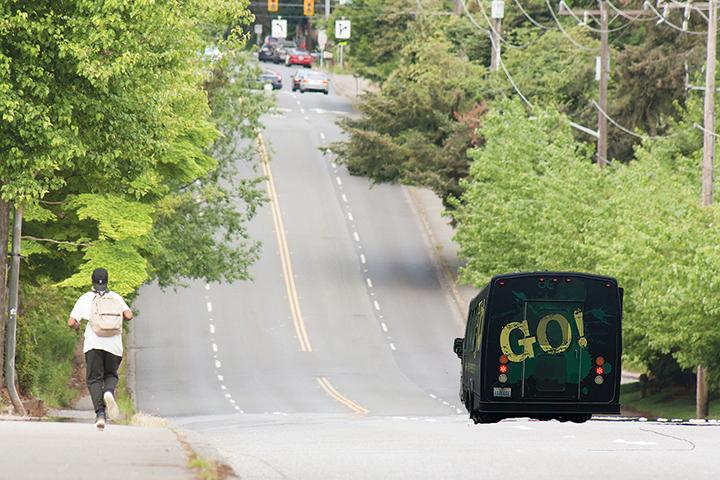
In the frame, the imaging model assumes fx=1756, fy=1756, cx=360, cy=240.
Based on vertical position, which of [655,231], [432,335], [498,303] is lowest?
[432,335]

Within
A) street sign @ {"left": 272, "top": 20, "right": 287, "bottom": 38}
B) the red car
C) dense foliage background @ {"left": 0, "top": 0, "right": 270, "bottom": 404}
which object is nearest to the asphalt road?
dense foliage background @ {"left": 0, "top": 0, "right": 270, "bottom": 404}

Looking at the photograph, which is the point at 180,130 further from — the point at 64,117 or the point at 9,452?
the point at 9,452

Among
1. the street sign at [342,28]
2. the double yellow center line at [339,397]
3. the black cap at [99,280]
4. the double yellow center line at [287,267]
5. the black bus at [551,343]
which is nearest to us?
the black cap at [99,280]

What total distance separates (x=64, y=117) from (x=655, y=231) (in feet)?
57.5

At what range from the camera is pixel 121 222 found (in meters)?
37.8

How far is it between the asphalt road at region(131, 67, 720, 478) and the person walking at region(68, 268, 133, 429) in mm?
1343

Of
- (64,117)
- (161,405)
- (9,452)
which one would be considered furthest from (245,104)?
(9,452)

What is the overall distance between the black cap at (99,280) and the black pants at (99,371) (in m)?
0.80

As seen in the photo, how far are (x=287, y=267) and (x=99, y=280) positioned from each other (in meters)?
59.2

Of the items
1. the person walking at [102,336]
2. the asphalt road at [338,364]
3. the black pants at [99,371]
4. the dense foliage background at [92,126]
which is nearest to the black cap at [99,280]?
the person walking at [102,336]

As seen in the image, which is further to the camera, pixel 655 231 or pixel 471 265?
pixel 471 265

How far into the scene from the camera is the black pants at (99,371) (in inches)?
776

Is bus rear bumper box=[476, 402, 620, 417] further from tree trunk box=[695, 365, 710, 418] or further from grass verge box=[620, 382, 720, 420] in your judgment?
grass verge box=[620, 382, 720, 420]

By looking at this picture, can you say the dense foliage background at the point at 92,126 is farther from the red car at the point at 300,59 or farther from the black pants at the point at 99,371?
the red car at the point at 300,59
